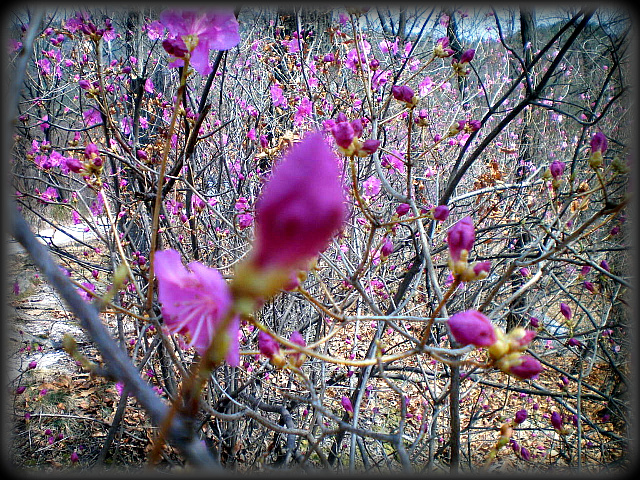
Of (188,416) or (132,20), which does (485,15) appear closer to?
(132,20)

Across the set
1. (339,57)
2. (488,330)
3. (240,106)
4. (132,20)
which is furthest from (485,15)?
(488,330)

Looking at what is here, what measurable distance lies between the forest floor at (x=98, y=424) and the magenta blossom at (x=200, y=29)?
1.84 metres

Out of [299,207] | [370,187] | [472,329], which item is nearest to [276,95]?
[370,187]

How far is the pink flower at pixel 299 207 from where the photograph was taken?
0.95 feet

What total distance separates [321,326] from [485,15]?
2750 millimetres

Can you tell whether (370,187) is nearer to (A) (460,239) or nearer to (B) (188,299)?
(A) (460,239)

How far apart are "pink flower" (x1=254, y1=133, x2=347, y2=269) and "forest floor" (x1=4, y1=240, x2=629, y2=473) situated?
1965 millimetres

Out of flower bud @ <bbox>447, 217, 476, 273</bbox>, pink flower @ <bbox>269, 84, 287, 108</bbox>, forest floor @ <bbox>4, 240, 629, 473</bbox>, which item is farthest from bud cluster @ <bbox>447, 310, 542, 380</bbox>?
pink flower @ <bbox>269, 84, 287, 108</bbox>

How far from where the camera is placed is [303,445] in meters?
2.67

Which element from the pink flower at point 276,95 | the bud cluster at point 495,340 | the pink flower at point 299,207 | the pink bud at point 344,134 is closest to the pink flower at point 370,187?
the pink flower at point 276,95

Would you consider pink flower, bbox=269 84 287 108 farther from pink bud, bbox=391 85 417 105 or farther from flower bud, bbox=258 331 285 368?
flower bud, bbox=258 331 285 368

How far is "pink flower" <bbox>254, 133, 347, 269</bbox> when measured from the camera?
0.95ft

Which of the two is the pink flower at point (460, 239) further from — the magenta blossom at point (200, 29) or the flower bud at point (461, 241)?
the magenta blossom at point (200, 29)

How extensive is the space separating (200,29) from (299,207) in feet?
2.01
